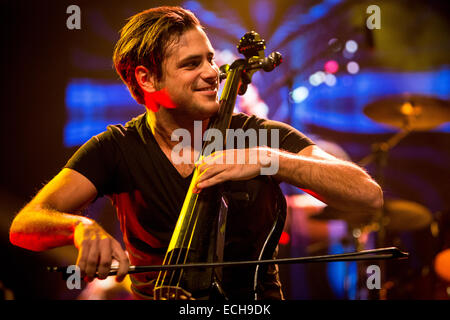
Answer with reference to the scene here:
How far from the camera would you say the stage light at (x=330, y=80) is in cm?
475

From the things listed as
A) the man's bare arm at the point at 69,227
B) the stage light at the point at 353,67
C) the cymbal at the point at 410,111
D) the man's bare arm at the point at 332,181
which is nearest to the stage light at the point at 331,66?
the stage light at the point at 353,67

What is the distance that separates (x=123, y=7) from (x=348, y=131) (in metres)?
2.72

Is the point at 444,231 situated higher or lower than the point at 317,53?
lower

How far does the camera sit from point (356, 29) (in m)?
4.73

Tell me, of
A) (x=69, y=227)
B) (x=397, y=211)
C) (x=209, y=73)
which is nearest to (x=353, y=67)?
(x=397, y=211)

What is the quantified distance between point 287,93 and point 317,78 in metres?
0.62

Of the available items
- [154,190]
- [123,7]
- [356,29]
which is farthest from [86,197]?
[356,29]

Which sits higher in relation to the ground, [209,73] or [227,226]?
[209,73]

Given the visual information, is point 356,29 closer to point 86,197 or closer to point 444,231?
point 444,231

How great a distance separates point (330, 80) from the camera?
15.7 feet

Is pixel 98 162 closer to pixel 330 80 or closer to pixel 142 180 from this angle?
pixel 142 180

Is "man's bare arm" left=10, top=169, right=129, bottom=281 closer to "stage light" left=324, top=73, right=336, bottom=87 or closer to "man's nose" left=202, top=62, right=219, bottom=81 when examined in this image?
"man's nose" left=202, top=62, right=219, bottom=81

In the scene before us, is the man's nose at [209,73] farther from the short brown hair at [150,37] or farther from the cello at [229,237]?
the short brown hair at [150,37]

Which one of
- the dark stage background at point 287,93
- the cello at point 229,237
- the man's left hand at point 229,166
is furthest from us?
the dark stage background at point 287,93
